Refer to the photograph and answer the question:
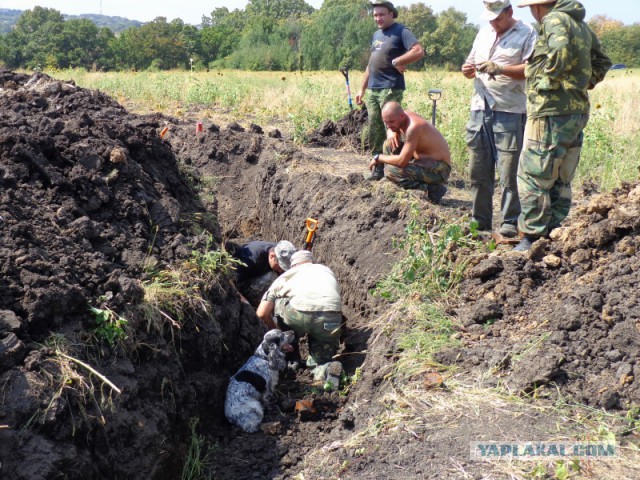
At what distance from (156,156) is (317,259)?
7.14 feet

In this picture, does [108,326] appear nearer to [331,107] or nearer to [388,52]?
[388,52]

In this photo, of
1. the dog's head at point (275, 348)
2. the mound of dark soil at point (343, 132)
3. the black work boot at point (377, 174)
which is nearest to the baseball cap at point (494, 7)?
the black work boot at point (377, 174)

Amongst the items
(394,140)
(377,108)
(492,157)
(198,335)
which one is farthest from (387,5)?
(198,335)

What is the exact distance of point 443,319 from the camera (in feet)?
15.9

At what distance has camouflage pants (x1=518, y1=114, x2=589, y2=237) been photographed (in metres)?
5.18

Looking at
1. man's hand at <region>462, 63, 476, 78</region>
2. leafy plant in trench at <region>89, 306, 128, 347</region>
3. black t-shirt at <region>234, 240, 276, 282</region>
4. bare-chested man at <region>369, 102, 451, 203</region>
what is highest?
man's hand at <region>462, 63, 476, 78</region>

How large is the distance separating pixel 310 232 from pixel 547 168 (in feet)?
8.93

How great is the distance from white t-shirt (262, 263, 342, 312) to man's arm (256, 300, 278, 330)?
5 cm

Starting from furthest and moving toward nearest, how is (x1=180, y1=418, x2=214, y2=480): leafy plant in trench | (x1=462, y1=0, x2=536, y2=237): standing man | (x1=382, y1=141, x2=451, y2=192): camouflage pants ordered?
(x1=382, y1=141, x2=451, y2=192): camouflage pants < (x1=462, y1=0, x2=536, y2=237): standing man < (x1=180, y1=418, x2=214, y2=480): leafy plant in trench

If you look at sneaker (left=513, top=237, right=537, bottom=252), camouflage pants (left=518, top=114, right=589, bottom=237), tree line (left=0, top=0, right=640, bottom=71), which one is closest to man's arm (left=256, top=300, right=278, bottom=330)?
sneaker (left=513, top=237, right=537, bottom=252)

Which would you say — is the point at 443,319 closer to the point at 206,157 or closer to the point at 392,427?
the point at 392,427

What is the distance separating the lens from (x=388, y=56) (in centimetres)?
779

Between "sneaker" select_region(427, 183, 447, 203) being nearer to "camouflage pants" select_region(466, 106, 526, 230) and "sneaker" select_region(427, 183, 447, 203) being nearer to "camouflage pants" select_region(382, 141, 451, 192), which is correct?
"camouflage pants" select_region(382, 141, 451, 192)

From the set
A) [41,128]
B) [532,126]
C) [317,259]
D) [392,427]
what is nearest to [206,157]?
[317,259]
